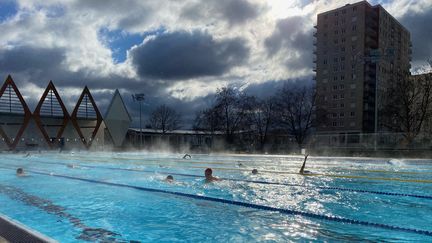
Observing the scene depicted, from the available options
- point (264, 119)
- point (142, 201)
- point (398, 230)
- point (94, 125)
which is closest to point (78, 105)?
point (94, 125)

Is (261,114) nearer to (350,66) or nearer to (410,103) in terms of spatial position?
(410,103)

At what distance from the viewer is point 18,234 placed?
4027mm

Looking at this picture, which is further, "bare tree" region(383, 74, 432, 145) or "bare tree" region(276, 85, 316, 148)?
"bare tree" region(276, 85, 316, 148)

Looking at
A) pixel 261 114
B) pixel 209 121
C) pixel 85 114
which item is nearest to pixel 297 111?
pixel 261 114

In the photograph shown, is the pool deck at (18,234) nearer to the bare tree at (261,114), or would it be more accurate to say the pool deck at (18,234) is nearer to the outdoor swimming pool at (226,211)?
the outdoor swimming pool at (226,211)

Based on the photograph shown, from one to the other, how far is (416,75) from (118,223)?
43.4m

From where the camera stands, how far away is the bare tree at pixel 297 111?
50.2 metres

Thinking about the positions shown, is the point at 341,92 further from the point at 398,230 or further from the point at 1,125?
the point at 398,230

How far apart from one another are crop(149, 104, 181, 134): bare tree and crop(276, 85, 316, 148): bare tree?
24.2m

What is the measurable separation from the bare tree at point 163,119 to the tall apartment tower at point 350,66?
90.8ft

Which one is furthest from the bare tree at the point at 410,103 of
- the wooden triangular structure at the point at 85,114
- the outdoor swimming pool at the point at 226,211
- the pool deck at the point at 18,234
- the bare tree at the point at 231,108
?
the pool deck at the point at 18,234

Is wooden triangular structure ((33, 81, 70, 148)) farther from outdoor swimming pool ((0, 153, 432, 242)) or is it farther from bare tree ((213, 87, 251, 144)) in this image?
outdoor swimming pool ((0, 153, 432, 242))

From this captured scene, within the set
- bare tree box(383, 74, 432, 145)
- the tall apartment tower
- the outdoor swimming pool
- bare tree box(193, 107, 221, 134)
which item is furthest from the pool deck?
the tall apartment tower

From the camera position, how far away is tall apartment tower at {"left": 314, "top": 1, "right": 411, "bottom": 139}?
6347cm
